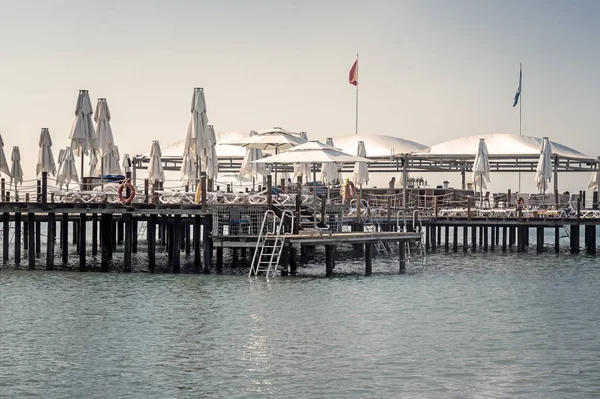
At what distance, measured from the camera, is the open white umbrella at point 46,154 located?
168 ft

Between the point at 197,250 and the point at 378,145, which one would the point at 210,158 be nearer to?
the point at 197,250

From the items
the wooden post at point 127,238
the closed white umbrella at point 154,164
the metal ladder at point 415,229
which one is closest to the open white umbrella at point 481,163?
the metal ladder at point 415,229

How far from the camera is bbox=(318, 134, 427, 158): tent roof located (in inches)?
2726

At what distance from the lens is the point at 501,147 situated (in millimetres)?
64125

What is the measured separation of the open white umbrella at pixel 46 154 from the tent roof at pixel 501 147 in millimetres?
23750

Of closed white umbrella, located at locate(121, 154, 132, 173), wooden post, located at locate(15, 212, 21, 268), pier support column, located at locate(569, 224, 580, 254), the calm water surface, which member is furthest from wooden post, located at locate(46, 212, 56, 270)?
pier support column, located at locate(569, 224, 580, 254)

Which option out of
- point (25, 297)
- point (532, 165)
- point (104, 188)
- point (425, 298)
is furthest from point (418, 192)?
point (25, 297)

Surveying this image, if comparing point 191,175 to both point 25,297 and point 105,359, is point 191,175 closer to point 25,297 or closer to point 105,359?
point 25,297

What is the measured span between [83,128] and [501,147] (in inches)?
1211

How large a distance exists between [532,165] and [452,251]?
9.81m

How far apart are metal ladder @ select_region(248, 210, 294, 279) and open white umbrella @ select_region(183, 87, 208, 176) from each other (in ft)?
20.2

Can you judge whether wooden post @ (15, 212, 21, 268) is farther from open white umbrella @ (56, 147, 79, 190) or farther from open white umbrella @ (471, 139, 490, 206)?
open white umbrella @ (471, 139, 490, 206)

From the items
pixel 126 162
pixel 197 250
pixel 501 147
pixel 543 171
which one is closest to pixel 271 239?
pixel 197 250

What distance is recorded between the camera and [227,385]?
63.0 feet
